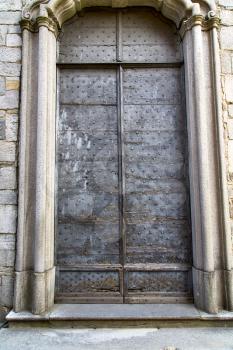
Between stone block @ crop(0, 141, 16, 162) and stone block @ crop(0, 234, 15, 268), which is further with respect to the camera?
stone block @ crop(0, 141, 16, 162)

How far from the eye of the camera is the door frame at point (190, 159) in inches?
111

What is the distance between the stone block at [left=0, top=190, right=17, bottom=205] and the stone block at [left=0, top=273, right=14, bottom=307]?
0.68m

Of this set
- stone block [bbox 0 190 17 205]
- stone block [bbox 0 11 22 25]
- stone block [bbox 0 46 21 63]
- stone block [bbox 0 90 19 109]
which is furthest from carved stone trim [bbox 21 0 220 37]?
stone block [bbox 0 190 17 205]

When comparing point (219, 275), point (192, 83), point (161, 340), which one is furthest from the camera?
point (192, 83)

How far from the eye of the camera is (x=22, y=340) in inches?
98.0

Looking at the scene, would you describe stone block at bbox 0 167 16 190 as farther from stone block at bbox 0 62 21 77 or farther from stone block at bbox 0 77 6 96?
stone block at bbox 0 62 21 77

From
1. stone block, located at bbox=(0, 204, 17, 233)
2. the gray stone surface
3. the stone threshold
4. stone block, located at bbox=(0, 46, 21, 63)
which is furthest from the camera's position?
stone block, located at bbox=(0, 46, 21, 63)

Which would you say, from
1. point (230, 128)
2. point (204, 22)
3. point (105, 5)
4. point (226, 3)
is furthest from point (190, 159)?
point (105, 5)

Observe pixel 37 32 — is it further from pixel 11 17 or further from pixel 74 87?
pixel 74 87

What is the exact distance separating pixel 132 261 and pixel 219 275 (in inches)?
33.3

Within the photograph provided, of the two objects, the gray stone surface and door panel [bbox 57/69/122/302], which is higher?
door panel [bbox 57/69/122/302]

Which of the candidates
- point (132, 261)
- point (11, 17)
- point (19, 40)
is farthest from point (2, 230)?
point (11, 17)

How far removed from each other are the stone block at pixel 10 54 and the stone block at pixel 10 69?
4 centimetres

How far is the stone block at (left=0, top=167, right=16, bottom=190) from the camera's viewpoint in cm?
299
